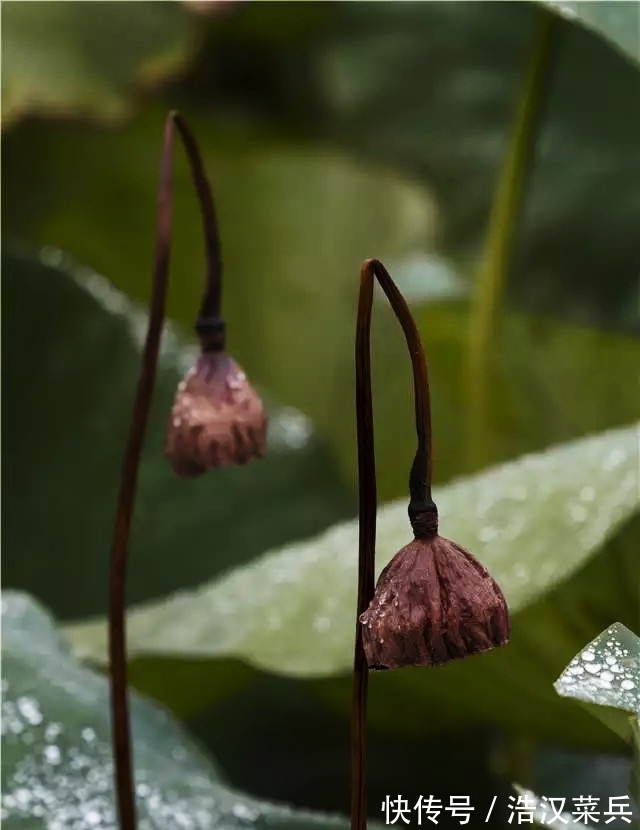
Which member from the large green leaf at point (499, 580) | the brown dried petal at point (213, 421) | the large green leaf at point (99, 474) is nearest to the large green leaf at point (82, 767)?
the large green leaf at point (499, 580)

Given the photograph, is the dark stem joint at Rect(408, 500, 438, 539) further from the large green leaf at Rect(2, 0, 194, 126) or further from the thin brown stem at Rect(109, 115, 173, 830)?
the large green leaf at Rect(2, 0, 194, 126)

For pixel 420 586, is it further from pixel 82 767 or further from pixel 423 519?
pixel 82 767

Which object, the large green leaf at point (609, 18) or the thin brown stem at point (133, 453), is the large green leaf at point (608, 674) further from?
the large green leaf at point (609, 18)

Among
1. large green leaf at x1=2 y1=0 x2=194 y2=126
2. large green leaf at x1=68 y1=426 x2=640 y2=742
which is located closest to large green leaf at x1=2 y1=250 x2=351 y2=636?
large green leaf at x1=2 y1=0 x2=194 y2=126

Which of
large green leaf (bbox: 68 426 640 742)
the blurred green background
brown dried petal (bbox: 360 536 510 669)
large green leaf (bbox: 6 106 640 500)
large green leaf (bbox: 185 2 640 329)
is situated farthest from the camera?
large green leaf (bbox: 185 2 640 329)

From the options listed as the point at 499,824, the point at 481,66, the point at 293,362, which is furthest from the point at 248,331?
the point at 499,824

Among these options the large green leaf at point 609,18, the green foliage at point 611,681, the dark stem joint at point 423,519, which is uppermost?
the large green leaf at point 609,18
